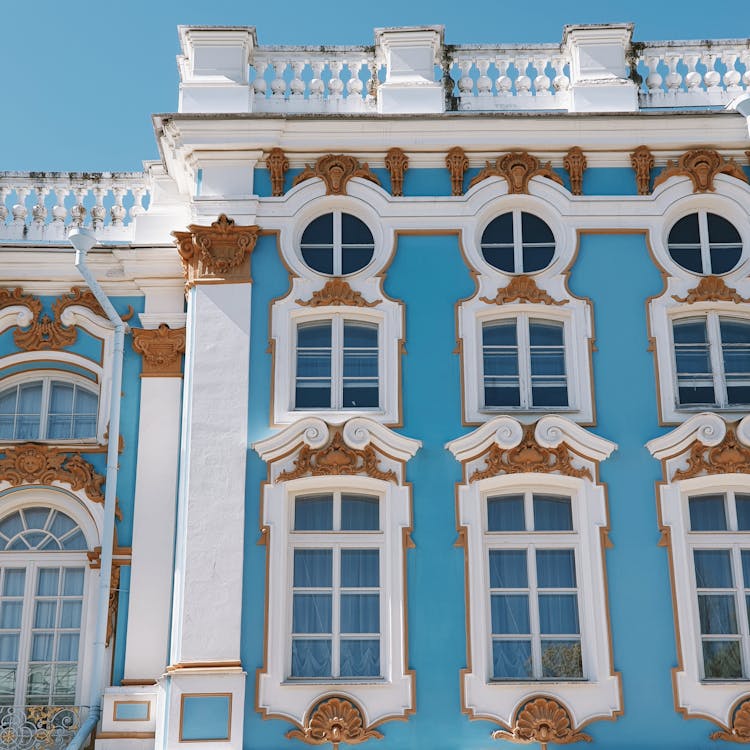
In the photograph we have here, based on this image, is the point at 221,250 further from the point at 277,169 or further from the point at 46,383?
the point at 46,383

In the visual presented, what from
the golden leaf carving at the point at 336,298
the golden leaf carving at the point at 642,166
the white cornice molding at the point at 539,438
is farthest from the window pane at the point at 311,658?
the golden leaf carving at the point at 642,166

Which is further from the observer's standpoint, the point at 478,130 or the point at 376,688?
the point at 478,130

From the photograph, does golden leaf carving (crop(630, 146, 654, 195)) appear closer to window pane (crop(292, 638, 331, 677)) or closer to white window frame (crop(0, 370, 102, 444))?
window pane (crop(292, 638, 331, 677))

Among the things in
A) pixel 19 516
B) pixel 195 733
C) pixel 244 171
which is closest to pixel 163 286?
pixel 244 171

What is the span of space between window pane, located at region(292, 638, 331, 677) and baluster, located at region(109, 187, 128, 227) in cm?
727

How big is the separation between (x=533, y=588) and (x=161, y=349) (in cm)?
654

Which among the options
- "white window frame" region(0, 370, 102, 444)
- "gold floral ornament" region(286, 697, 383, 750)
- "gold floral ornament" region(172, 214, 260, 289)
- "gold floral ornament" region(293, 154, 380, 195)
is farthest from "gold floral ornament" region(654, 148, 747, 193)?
"white window frame" region(0, 370, 102, 444)

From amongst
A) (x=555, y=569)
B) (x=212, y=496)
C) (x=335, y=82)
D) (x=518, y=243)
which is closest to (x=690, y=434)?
(x=555, y=569)

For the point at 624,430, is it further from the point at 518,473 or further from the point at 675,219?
the point at 675,219

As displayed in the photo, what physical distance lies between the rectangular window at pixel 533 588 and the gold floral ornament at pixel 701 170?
4.84m

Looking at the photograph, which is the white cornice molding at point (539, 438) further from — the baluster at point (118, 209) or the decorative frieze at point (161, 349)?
the baluster at point (118, 209)

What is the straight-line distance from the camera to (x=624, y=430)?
59.4 feet

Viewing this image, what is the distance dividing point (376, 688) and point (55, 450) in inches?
236

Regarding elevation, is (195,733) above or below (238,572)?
below
